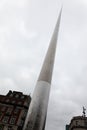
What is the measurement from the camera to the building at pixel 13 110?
132 ft

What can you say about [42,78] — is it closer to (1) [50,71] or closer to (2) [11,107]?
(1) [50,71]

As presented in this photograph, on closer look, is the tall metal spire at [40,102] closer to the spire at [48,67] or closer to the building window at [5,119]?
the spire at [48,67]

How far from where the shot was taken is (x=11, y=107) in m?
45.0

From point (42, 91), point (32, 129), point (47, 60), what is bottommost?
point (32, 129)

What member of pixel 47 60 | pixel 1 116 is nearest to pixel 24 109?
pixel 1 116

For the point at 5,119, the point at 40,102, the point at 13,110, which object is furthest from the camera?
the point at 13,110

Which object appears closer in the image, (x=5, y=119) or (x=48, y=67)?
(x=48, y=67)

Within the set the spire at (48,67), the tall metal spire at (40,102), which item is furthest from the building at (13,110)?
the tall metal spire at (40,102)

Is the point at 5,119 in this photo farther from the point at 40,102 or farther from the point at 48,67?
the point at 40,102

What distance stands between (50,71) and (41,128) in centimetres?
439

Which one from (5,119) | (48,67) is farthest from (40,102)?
(5,119)

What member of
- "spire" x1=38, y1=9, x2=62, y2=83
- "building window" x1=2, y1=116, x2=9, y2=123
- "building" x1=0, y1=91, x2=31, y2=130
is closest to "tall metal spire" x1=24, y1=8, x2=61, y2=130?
"spire" x1=38, y1=9, x2=62, y2=83

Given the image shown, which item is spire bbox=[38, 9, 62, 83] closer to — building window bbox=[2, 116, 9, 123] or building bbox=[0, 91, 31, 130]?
building bbox=[0, 91, 31, 130]

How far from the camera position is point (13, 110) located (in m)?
44.0
